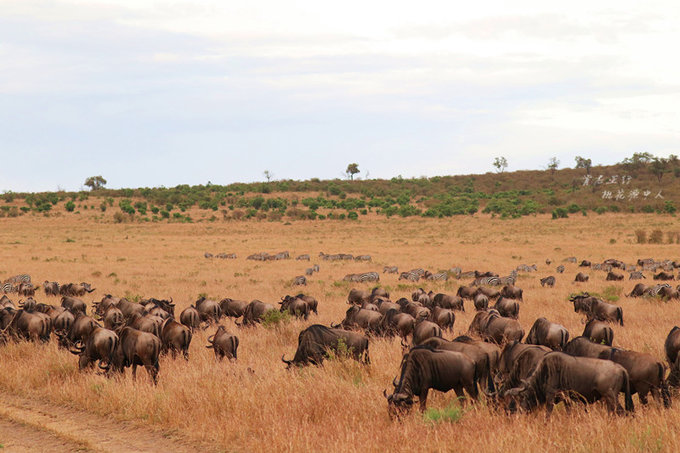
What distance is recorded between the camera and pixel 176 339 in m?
13.2

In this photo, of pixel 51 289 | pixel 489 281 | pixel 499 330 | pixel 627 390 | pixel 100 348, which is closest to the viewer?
pixel 627 390

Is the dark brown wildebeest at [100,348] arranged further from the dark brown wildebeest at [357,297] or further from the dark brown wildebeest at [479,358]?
the dark brown wildebeest at [357,297]

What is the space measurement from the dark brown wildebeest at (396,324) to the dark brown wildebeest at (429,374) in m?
6.06

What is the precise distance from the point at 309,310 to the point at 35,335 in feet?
26.3

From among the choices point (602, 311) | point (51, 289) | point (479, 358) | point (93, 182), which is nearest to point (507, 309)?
point (602, 311)

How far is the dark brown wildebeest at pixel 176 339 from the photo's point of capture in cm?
1314

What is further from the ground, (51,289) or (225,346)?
(225,346)

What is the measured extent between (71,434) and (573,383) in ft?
23.7

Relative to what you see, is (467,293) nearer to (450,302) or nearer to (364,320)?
(450,302)

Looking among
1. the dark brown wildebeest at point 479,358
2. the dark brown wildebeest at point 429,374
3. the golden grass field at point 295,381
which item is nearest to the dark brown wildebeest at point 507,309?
the golden grass field at point 295,381

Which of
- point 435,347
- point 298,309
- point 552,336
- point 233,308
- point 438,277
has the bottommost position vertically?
point 438,277

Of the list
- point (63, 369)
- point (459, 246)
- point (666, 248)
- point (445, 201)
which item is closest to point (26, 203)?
point (445, 201)

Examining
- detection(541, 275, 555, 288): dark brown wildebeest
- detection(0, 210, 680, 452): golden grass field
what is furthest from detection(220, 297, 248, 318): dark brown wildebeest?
detection(541, 275, 555, 288): dark brown wildebeest

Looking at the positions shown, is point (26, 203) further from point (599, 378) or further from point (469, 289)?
point (599, 378)
